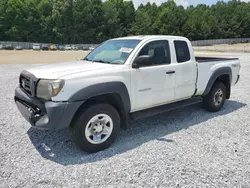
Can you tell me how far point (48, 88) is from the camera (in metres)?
3.21

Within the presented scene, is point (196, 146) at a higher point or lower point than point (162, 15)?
lower

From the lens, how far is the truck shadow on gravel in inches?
137

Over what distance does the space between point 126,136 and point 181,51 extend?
2057 millimetres

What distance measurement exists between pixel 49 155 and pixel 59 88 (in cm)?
113

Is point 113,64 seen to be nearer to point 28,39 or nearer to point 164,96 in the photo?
point 164,96

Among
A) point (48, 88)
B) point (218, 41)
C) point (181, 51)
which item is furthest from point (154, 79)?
point (218, 41)

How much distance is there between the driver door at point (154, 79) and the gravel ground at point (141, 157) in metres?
0.65

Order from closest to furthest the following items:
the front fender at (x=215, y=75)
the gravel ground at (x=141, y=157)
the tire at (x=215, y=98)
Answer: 1. the gravel ground at (x=141, y=157)
2. the front fender at (x=215, y=75)
3. the tire at (x=215, y=98)

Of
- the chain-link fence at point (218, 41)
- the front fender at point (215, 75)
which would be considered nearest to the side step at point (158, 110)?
the front fender at point (215, 75)

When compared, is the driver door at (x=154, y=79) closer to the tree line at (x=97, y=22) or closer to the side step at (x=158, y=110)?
the side step at (x=158, y=110)

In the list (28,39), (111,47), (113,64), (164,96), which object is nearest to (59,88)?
(113,64)

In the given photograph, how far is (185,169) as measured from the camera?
10.3ft

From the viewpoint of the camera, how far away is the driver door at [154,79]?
3.89m

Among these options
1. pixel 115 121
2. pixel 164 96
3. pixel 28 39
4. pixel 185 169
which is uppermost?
pixel 28 39
